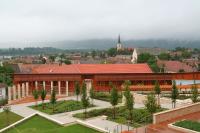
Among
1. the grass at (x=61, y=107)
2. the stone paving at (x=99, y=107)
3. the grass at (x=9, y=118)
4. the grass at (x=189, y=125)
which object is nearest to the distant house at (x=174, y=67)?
the stone paving at (x=99, y=107)

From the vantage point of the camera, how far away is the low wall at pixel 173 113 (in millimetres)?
24219

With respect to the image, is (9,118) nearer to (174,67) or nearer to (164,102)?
(164,102)

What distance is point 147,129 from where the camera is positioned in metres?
22.9

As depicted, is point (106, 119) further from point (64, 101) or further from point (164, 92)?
point (164, 92)

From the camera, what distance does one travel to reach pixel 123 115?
32.1 meters

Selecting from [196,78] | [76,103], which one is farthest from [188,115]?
[196,78]

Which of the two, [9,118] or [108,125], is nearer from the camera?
[108,125]

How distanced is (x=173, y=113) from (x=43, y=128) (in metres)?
10.9

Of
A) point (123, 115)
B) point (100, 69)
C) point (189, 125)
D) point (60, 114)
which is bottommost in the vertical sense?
point (60, 114)

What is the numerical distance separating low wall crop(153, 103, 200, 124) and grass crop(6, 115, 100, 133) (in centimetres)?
507

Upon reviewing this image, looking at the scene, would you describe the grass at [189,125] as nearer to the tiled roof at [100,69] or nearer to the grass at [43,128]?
the grass at [43,128]

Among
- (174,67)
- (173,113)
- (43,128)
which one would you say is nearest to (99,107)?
(43,128)

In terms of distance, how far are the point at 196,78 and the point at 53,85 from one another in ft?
69.3

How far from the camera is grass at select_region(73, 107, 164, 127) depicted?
94.3 ft
